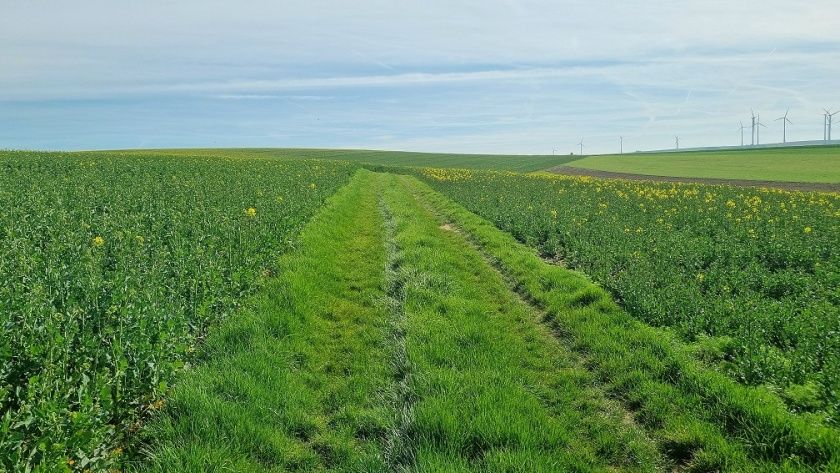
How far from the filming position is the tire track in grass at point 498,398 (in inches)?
192

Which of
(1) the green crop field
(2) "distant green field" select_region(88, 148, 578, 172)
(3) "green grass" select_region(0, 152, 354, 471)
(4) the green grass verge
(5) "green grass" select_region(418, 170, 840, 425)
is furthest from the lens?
(2) "distant green field" select_region(88, 148, 578, 172)

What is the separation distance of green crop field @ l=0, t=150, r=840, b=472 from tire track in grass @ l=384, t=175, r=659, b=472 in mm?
29

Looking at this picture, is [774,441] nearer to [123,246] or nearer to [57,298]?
[57,298]

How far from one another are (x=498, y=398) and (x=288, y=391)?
92.6 inches

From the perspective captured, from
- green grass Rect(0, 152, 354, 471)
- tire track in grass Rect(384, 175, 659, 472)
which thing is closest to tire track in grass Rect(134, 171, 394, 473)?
green grass Rect(0, 152, 354, 471)

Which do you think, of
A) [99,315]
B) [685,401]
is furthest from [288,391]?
[685,401]

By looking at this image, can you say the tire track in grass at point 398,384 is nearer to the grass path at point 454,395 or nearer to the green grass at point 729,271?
the grass path at point 454,395

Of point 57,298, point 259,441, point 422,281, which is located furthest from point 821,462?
point 57,298

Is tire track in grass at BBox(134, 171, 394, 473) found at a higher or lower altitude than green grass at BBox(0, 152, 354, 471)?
lower

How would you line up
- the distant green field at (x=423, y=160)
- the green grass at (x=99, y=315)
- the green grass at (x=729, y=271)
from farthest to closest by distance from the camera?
the distant green field at (x=423, y=160), the green grass at (x=729, y=271), the green grass at (x=99, y=315)

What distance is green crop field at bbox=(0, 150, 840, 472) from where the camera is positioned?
15.5ft

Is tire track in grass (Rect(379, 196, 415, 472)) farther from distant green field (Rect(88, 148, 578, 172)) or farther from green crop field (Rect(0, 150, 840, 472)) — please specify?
distant green field (Rect(88, 148, 578, 172))

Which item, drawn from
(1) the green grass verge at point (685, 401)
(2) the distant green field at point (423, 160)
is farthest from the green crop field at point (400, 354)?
(2) the distant green field at point (423, 160)

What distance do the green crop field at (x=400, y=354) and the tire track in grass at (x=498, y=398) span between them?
0.03 m
